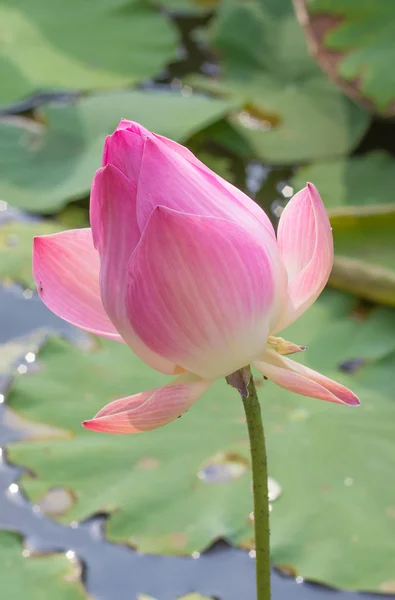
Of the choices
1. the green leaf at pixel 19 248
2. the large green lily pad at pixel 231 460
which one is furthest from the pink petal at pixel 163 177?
the green leaf at pixel 19 248

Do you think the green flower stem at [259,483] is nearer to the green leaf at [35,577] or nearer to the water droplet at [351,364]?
the green leaf at [35,577]

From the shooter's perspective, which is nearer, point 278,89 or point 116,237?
point 116,237

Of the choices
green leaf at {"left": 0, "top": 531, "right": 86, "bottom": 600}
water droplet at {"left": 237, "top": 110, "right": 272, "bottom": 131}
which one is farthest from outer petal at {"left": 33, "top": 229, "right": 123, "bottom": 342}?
water droplet at {"left": 237, "top": 110, "right": 272, "bottom": 131}

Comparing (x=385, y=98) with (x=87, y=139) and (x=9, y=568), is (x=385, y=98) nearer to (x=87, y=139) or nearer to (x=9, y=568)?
(x=87, y=139)

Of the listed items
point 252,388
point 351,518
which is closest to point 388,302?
point 351,518

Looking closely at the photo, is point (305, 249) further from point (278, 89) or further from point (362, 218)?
point (278, 89)

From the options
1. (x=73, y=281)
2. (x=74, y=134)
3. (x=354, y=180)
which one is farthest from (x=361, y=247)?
(x=73, y=281)
